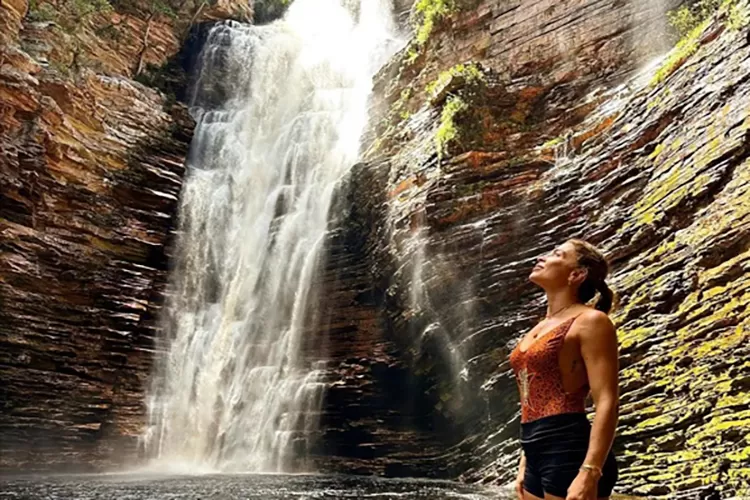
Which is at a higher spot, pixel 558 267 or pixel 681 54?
pixel 681 54

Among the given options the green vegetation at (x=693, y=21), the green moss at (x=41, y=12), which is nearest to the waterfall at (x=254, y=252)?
the green moss at (x=41, y=12)

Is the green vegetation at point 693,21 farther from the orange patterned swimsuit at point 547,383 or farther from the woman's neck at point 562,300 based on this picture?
the orange patterned swimsuit at point 547,383

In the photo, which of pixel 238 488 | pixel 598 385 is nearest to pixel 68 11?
pixel 238 488

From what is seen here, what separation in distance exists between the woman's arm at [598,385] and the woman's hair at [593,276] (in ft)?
1.01

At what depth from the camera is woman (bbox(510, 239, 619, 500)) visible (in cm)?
243

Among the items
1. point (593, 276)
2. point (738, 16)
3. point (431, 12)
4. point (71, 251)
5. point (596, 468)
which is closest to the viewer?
point (596, 468)

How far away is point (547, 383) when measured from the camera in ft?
8.82

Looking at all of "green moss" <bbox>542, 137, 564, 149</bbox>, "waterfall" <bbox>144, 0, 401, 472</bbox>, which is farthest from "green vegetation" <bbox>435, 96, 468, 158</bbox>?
"waterfall" <bbox>144, 0, 401, 472</bbox>

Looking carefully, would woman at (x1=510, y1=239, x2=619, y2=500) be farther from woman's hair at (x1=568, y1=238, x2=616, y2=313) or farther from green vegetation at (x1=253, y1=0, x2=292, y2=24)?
green vegetation at (x1=253, y1=0, x2=292, y2=24)

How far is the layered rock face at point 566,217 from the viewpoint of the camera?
7.69 m

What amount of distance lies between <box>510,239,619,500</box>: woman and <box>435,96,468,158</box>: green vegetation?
1105 centimetres

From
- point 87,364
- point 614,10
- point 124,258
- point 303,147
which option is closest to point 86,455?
point 87,364

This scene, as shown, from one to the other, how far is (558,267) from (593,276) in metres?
0.17

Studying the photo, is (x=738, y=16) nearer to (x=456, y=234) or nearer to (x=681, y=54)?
(x=681, y=54)
